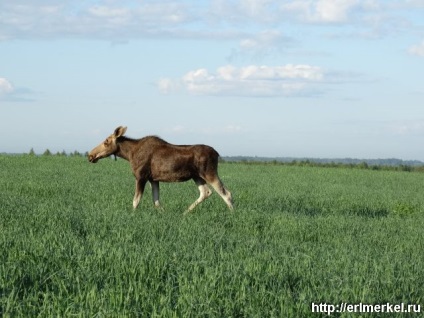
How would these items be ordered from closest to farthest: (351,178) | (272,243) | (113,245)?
(113,245) → (272,243) → (351,178)

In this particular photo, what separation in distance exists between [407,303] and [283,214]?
28.5 feet

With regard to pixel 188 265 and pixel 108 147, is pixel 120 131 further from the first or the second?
pixel 188 265

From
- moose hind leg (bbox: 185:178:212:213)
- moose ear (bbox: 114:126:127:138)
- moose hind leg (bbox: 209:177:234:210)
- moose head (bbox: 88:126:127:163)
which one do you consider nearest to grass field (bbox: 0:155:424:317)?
moose hind leg (bbox: 185:178:212:213)

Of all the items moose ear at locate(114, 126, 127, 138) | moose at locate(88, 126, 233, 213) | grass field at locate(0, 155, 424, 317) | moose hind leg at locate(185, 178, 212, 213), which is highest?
moose ear at locate(114, 126, 127, 138)

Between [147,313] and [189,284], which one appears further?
[189,284]

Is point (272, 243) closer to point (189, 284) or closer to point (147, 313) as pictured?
point (189, 284)

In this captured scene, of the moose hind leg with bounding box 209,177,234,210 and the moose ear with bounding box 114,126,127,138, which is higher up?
the moose ear with bounding box 114,126,127,138

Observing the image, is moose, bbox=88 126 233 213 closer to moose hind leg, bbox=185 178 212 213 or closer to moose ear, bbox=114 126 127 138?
moose hind leg, bbox=185 178 212 213

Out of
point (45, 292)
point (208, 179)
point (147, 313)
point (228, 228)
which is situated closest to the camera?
point (147, 313)

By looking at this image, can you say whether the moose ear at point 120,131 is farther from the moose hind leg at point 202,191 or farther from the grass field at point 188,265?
the grass field at point 188,265

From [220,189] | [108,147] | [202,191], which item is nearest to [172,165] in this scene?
[202,191]

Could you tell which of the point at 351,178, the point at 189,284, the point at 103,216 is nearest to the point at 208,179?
the point at 103,216

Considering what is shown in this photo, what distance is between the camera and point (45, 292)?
7102mm

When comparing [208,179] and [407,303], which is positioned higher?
[208,179]
